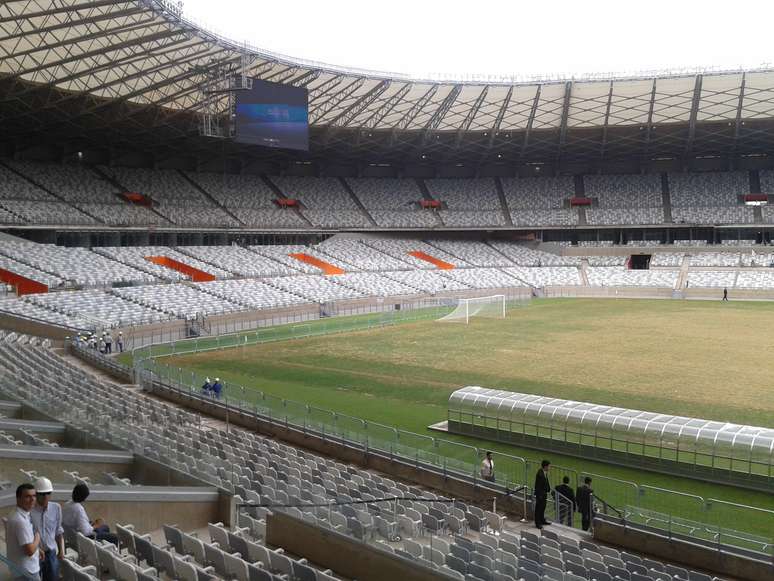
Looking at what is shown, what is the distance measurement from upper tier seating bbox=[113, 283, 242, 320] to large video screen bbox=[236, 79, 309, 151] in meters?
11.3

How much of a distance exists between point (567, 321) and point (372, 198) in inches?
1549

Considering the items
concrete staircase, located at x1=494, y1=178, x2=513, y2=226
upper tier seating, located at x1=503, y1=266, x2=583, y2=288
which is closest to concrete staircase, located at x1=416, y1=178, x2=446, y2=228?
concrete staircase, located at x1=494, y1=178, x2=513, y2=226

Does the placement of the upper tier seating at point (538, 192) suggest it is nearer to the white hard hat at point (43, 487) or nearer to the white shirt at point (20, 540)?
the white hard hat at point (43, 487)

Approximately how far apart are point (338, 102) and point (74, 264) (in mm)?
25214

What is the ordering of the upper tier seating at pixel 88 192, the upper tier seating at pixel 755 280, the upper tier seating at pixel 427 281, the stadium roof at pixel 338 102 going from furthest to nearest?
the upper tier seating at pixel 427 281 → the upper tier seating at pixel 755 280 → the upper tier seating at pixel 88 192 → the stadium roof at pixel 338 102

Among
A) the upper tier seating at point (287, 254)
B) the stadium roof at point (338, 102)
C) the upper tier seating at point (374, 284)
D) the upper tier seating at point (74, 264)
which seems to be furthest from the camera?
the upper tier seating at point (287, 254)

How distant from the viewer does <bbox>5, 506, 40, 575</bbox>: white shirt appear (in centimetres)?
662

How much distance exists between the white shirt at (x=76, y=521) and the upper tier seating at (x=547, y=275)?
6287 cm

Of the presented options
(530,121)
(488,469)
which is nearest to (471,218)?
(530,121)

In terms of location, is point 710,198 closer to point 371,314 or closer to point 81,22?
point 371,314

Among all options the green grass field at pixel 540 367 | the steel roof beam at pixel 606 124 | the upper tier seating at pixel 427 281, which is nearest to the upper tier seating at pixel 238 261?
the upper tier seating at pixel 427 281

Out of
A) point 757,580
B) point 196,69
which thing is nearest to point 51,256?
point 196,69

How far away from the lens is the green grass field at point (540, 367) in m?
22.6

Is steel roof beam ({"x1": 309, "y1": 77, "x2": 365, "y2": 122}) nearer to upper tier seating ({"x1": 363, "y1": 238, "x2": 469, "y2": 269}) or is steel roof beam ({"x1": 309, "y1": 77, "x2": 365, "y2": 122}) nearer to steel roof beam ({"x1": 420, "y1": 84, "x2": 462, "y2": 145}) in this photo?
steel roof beam ({"x1": 420, "y1": 84, "x2": 462, "y2": 145})
